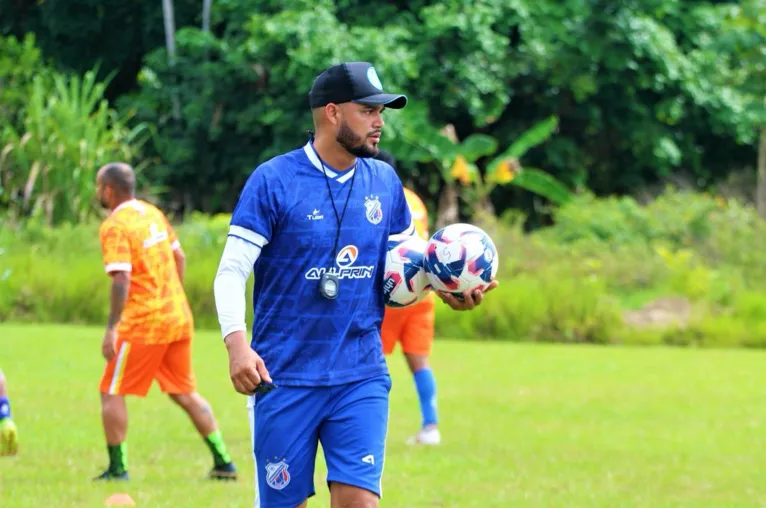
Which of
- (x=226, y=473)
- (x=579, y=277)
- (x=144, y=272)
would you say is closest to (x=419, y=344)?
(x=226, y=473)

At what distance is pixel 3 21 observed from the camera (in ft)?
104

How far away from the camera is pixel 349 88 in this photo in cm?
509

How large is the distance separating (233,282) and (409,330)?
5363 millimetres

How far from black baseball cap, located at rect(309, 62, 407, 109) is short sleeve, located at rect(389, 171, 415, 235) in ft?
1.25

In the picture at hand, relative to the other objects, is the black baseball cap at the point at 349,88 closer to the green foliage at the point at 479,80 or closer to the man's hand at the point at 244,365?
the man's hand at the point at 244,365

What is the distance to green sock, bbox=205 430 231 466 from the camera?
27.0 ft

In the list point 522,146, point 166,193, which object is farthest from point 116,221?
point 166,193

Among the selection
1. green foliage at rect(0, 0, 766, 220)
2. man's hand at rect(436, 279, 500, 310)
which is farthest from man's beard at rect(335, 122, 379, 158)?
green foliage at rect(0, 0, 766, 220)

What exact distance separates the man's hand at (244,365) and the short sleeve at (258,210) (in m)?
0.37

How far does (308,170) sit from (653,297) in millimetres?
15576

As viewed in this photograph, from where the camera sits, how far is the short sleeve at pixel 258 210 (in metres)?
4.91

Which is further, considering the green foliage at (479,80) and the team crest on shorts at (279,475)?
the green foliage at (479,80)

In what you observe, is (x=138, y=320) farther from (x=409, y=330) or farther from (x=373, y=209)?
(x=373, y=209)

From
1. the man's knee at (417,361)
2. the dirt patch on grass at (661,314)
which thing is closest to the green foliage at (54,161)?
the dirt patch on grass at (661,314)
